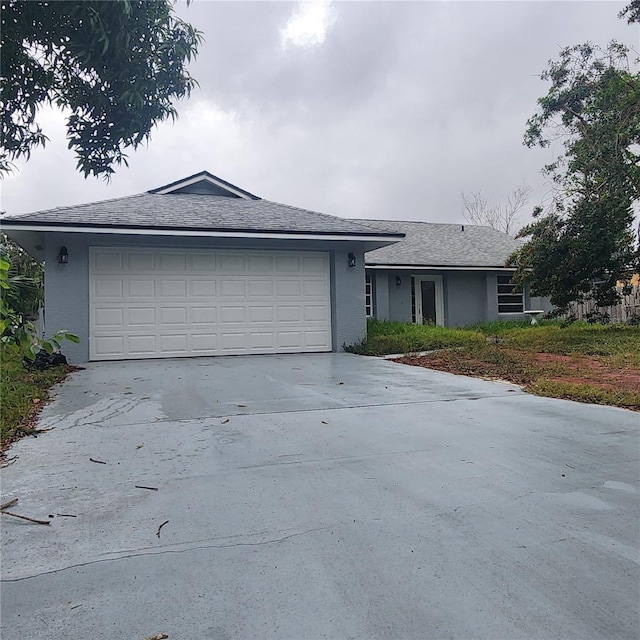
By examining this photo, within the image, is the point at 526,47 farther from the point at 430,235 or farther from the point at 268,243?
the point at 268,243

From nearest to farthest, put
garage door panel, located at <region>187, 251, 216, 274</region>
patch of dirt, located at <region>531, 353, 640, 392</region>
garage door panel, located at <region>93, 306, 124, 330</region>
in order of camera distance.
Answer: patch of dirt, located at <region>531, 353, 640, 392</region> < garage door panel, located at <region>93, 306, 124, 330</region> < garage door panel, located at <region>187, 251, 216, 274</region>

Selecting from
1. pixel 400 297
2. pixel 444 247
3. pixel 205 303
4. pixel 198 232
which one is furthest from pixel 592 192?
pixel 205 303

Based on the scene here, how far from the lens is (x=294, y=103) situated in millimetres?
14344

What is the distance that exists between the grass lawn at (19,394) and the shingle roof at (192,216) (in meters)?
3.03

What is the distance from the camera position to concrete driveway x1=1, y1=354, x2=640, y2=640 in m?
1.84

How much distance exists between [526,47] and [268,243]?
8.80 m

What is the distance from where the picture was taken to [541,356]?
9977 millimetres

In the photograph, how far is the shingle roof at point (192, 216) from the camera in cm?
972

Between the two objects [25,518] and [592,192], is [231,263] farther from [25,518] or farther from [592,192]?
[592,192]

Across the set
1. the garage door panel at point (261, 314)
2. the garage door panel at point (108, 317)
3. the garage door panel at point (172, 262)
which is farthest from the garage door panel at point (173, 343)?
the garage door panel at point (261, 314)

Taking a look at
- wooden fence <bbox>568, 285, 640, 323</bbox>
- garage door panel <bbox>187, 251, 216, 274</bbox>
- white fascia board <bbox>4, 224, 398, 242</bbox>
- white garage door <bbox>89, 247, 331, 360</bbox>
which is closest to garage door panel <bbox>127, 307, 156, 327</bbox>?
white garage door <bbox>89, 247, 331, 360</bbox>

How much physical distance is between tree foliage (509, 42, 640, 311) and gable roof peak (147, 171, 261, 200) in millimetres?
7819

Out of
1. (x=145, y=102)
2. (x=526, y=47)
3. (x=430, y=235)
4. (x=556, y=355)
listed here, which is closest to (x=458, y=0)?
(x=526, y=47)

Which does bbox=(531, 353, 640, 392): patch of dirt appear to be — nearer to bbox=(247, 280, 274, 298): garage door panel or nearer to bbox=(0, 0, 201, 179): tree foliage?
bbox=(247, 280, 274, 298): garage door panel
